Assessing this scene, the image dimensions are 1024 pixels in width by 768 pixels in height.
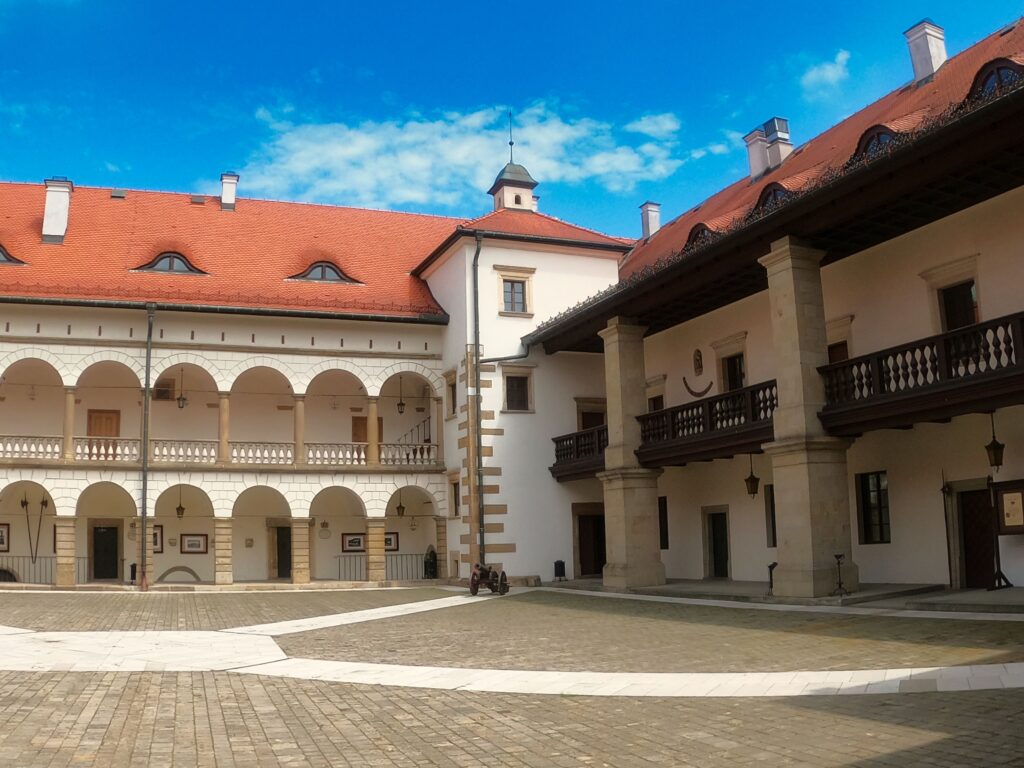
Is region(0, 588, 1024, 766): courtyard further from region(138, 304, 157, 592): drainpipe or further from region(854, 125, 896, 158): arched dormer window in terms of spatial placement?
region(138, 304, 157, 592): drainpipe

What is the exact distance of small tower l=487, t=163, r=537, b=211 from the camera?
3344 cm

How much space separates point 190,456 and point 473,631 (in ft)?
49.8

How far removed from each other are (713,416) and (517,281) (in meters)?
9.86

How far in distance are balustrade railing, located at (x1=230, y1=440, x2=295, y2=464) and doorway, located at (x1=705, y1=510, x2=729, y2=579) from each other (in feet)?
39.1

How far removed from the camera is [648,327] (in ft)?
82.3

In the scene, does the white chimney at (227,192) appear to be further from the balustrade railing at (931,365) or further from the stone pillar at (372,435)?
the balustrade railing at (931,365)

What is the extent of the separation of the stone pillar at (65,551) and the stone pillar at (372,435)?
8075mm

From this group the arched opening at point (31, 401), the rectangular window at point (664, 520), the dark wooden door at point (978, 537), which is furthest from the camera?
the arched opening at point (31, 401)

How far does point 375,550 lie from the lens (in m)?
28.9

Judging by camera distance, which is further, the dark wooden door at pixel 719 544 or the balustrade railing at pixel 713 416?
the dark wooden door at pixel 719 544

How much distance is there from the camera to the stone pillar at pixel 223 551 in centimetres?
2761

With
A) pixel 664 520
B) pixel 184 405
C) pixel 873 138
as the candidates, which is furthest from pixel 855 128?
pixel 184 405

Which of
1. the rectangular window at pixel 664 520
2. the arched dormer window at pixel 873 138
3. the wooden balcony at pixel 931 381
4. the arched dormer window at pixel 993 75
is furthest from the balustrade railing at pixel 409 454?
the arched dormer window at pixel 993 75

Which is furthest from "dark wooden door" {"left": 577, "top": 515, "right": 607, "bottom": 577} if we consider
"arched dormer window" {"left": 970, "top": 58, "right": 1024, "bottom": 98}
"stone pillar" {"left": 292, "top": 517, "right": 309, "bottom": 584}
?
"arched dormer window" {"left": 970, "top": 58, "right": 1024, "bottom": 98}
